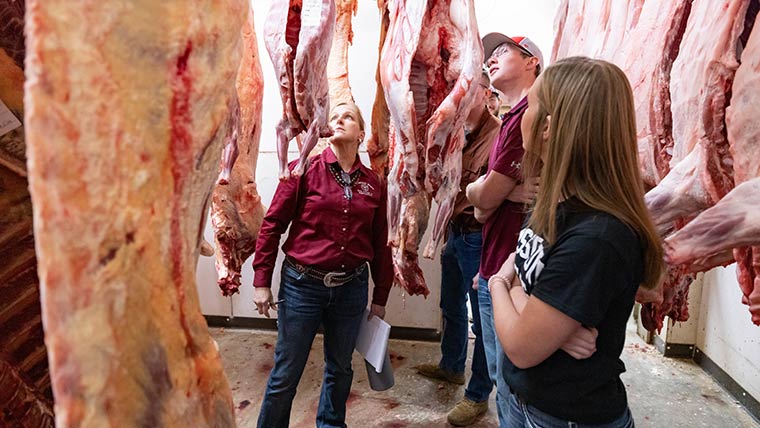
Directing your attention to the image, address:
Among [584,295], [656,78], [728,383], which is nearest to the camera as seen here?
[584,295]

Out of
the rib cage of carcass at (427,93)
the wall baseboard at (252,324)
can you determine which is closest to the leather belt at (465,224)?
the rib cage of carcass at (427,93)

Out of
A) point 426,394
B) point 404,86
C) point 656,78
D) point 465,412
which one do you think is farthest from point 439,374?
point 656,78

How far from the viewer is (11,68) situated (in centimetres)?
75

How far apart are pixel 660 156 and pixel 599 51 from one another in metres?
0.64

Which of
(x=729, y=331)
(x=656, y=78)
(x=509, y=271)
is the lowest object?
(x=729, y=331)

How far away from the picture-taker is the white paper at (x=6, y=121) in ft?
2.43

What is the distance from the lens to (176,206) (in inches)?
20.5

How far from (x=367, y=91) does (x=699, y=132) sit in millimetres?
3002

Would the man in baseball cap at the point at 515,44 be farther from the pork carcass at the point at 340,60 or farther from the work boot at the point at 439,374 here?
the work boot at the point at 439,374

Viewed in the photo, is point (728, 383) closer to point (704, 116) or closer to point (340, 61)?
point (704, 116)

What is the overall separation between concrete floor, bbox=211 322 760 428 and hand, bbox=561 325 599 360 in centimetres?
211

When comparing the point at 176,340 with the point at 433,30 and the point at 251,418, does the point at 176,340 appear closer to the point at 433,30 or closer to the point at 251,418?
the point at 433,30

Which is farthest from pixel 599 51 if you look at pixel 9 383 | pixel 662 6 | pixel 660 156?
pixel 9 383

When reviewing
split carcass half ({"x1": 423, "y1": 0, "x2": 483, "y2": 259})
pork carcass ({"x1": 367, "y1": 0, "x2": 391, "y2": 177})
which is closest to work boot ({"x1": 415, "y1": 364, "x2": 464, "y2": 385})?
pork carcass ({"x1": 367, "y1": 0, "x2": 391, "y2": 177})
